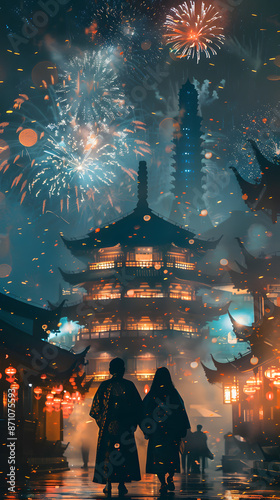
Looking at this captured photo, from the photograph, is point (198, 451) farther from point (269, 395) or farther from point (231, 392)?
point (231, 392)

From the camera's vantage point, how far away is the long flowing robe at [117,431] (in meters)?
9.35

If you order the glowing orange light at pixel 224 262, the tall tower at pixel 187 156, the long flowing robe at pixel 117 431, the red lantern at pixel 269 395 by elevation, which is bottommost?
the long flowing robe at pixel 117 431

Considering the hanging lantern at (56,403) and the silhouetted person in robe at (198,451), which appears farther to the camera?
the hanging lantern at (56,403)

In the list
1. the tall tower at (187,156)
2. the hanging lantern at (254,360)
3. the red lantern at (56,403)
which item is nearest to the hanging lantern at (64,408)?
the red lantern at (56,403)

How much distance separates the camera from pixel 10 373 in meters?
19.8

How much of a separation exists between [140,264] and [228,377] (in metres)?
21.4

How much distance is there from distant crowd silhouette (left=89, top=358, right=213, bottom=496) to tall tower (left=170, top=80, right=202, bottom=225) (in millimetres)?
69459

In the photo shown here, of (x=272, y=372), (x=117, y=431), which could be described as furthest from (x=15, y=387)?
(x=117, y=431)

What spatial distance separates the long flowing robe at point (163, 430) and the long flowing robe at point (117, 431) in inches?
7.0

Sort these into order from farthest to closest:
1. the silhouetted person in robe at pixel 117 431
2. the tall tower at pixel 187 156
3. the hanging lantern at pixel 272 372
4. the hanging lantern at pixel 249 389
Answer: the tall tower at pixel 187 156 → the hanging lantern at pixel 249 389 → the hanging lantern at pixel 272 372 → the silhouetted person in robe at pixel 117 431

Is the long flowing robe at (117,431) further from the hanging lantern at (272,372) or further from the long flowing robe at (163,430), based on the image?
the hanging lantern at (272,372)

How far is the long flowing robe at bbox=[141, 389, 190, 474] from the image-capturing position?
9820 mm

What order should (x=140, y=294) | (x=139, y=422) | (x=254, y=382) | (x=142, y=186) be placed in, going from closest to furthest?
(x=139, y=422)
(x=254, y=382)
(x=140, y=294)
(x=142, y=186)

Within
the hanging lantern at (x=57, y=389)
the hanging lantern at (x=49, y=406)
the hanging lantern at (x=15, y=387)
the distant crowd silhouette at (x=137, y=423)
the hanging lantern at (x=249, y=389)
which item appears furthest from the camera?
the hanging lantern at (x=49, y=406)
